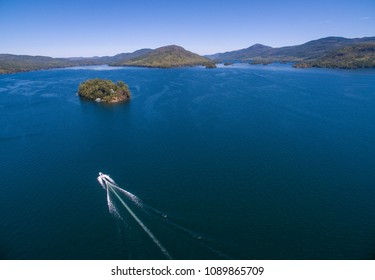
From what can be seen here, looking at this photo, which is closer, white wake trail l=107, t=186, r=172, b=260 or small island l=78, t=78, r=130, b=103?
white wake trail l=107, t=186, r=172, b=260

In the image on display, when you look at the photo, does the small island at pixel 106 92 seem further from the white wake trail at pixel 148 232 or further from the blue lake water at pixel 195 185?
the white wake trail at pixel 148 232

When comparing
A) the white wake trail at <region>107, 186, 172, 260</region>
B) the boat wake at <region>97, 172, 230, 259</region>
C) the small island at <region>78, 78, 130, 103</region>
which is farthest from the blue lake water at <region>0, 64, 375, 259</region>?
the small island at <region>78, 78, 130, 103</region>

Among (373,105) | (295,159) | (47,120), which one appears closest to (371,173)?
(295,159)

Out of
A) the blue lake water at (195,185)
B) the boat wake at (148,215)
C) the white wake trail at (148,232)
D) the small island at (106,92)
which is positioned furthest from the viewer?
the small island at (106,92)

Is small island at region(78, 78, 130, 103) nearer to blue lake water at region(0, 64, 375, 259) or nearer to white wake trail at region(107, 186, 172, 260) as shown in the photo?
blue lake water at region(0, 64, 375, 259)

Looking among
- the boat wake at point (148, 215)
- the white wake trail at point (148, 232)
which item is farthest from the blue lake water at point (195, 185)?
the white wake trail at point (148, 232)
